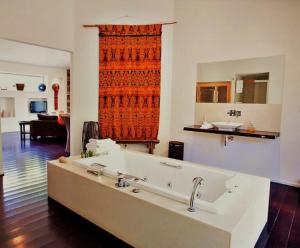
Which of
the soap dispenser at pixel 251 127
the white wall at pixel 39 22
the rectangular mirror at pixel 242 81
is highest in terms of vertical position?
the white wall at pixel 39 22

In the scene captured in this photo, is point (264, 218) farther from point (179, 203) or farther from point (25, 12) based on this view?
point (25, 12)

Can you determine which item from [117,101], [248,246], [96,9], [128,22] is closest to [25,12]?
[96,9]

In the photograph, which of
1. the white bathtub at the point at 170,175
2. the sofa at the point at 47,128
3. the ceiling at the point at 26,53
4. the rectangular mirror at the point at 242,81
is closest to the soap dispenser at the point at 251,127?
the rectangular mirror at the point at 242,81

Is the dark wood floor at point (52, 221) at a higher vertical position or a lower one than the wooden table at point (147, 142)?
lower

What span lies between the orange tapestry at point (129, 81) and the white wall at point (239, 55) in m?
0.45

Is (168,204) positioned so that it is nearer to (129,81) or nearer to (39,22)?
(129,81)

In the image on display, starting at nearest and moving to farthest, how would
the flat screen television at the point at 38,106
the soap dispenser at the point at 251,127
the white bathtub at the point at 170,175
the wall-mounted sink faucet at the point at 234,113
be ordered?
the white bathtub at the point at 170,175
the soap dispenser at the point at 251,127
the wall-mounted sink faucet at the point at 234,113
the flat screen television at the point at 38,106

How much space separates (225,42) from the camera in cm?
372

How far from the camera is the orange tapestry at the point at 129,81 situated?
4.09 m

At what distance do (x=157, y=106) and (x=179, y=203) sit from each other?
269 cm

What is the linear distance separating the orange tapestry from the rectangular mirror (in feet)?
2.79

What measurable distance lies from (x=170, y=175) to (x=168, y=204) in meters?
1.06

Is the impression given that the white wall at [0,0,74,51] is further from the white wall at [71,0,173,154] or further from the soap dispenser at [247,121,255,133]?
the soap dispenser at [247,121,255,133]

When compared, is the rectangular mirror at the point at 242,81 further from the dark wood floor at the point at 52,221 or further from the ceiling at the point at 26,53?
the ceiling at the point at 26,53
